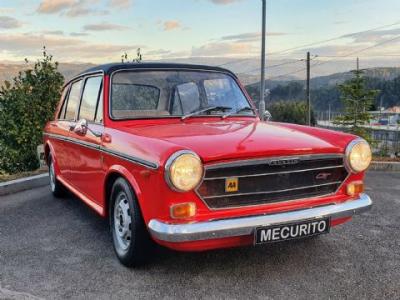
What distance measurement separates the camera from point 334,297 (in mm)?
3256

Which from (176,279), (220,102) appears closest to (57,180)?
(220,102)

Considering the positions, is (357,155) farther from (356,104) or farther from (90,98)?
(356,104)

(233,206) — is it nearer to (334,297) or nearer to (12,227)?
(334,297)

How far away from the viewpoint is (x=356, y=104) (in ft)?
55.6

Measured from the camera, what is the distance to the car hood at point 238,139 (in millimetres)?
3346

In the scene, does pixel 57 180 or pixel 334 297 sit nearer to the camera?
pixel 334 297

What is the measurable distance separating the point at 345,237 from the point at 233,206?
1682mm

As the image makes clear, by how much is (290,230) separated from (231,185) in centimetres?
54

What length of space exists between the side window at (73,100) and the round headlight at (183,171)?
2671 millimetres

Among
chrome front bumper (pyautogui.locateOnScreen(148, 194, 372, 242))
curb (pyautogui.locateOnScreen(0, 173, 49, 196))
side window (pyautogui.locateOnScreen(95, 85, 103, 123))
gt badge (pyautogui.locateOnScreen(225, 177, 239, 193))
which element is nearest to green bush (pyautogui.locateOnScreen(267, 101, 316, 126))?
curb (pyautogui.locateOnScreen(0, 173, 49, 196))

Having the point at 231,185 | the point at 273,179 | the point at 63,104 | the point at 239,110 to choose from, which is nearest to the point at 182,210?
the point at 231,185

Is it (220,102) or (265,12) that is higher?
(265,12)

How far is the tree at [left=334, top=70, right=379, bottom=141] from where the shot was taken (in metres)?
16.6

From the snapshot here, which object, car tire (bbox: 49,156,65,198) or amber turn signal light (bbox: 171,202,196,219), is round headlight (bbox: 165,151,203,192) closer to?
amber turn signal light (bbox: 171,202,196,219)
